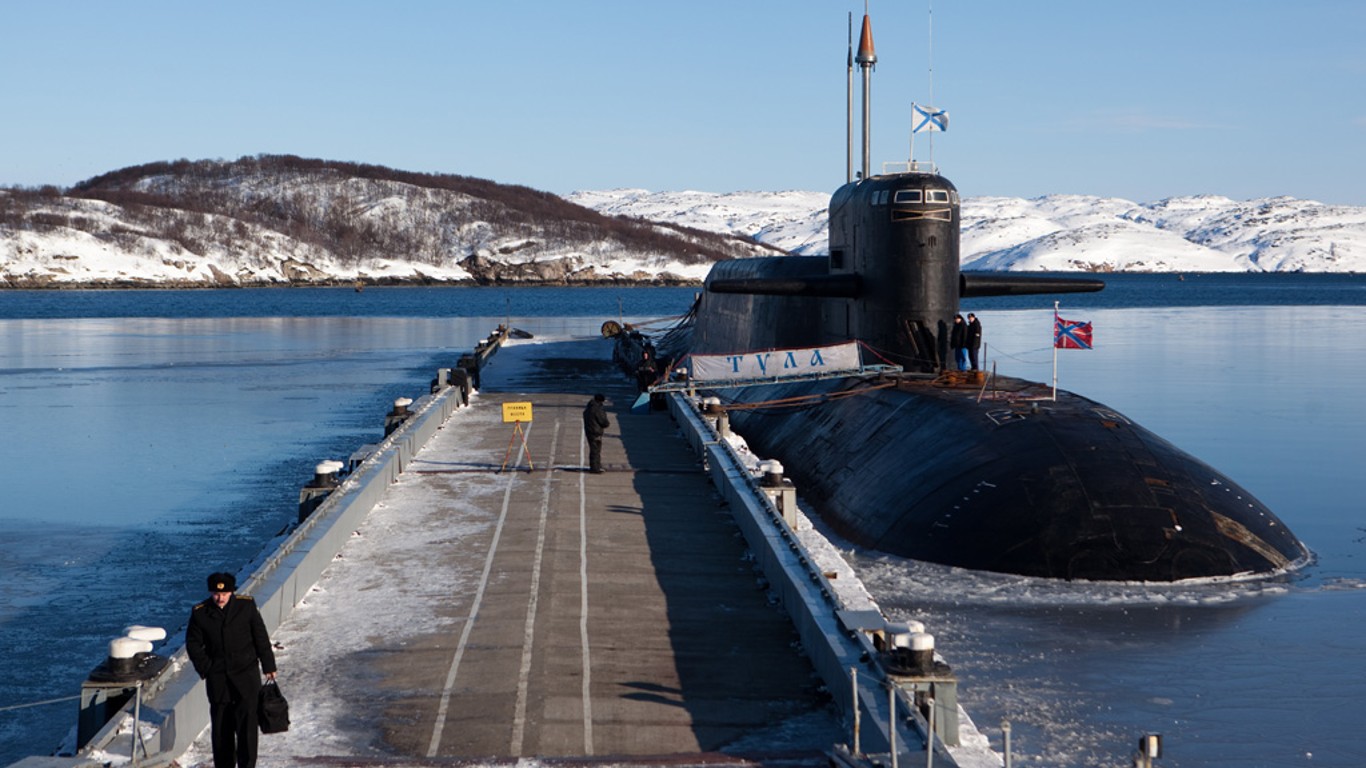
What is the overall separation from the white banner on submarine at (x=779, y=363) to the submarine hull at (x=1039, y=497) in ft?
10.0

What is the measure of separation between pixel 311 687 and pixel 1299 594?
12.8 metres

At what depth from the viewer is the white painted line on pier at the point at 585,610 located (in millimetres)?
10497

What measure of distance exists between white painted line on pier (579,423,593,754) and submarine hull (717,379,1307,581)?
393cm

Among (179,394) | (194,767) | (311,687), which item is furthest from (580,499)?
(179,394)

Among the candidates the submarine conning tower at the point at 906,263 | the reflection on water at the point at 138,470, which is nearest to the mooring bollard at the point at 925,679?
the reflection on water at the point at 138,470

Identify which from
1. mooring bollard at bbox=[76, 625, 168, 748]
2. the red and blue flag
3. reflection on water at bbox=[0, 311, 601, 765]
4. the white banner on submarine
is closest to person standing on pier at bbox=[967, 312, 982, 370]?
the white banner on submarine

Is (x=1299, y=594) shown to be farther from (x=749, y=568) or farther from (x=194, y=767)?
(x=194, y=767)

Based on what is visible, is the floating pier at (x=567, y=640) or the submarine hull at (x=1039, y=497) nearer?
the floating pier at (x=567, y=640)

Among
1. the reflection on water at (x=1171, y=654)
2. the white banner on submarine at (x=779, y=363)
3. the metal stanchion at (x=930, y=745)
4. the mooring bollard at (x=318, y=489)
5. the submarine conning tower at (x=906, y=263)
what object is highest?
the submarine conning tower at (x=906, y=263)

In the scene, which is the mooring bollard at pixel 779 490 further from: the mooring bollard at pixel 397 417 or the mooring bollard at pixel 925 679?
the mooring bollard at pixel 397 417

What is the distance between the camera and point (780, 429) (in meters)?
28.2

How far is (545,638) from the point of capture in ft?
42.0

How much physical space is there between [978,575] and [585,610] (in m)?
6.06

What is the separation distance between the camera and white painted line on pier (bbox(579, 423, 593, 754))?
1050cm
